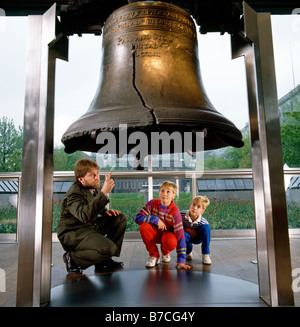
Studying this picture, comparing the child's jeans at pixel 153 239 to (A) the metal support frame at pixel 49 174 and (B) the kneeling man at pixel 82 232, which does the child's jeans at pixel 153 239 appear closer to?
(B) the kneeling man at pixel 82 232

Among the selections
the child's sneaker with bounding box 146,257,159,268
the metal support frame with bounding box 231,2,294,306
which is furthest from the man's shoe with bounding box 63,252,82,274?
the metal support frame with bounding box 231,2,294,306

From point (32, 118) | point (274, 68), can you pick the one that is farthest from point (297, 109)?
point (32, 118)

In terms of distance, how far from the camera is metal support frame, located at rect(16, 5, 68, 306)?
51.3 inches

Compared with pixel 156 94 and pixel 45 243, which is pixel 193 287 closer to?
pixel 45 243

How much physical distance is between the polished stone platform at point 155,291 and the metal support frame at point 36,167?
19cm

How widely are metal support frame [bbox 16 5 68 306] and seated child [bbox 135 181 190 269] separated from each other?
1.09 meters

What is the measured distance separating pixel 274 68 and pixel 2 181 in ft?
13.9

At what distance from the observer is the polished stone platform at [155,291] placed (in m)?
1.36

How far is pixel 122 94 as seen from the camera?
4.65 ft

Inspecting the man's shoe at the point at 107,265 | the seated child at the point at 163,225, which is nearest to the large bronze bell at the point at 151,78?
the seated child at the point at 163,225

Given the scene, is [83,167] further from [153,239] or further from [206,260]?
[206,260]

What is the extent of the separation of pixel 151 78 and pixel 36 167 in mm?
814

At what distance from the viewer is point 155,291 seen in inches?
60.4

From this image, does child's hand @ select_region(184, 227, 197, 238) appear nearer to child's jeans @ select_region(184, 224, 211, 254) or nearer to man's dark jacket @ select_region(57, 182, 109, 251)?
child's jeans @ select_region(184, 224, 211, 254)
